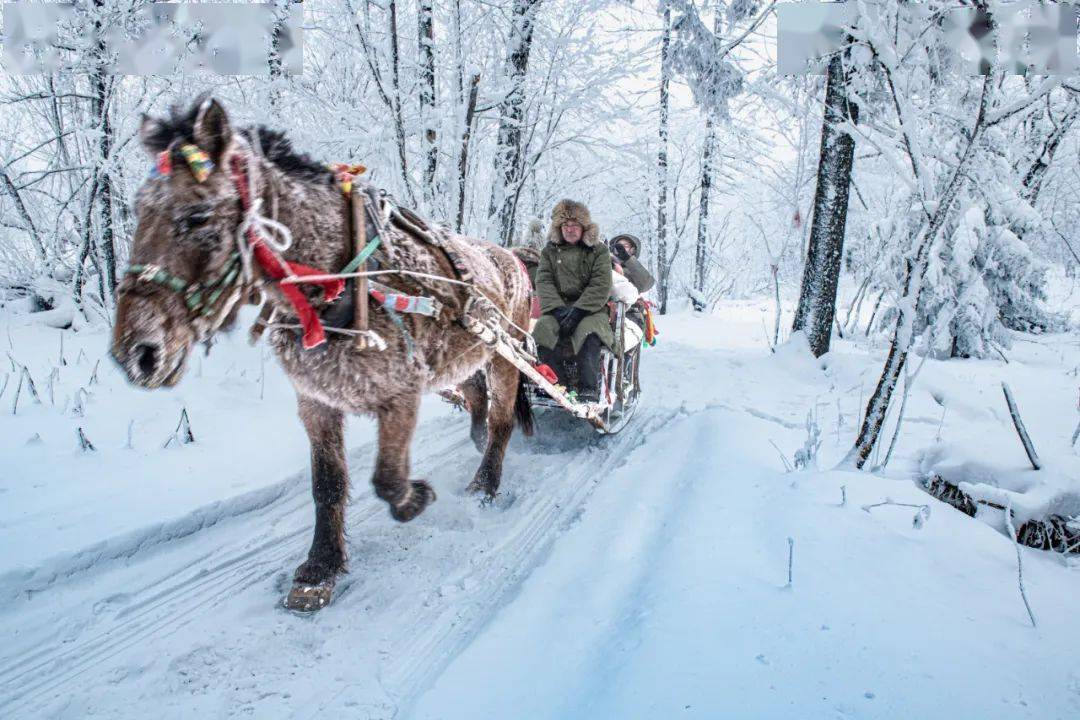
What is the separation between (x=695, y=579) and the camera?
2383 mm

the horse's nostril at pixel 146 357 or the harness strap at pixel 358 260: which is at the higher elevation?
the harness strap at pixel 358 260

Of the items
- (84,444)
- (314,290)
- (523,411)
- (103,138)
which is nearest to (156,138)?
(314,290)

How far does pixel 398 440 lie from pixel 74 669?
1429 millimetres

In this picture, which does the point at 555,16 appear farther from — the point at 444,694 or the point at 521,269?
the point at 444,694

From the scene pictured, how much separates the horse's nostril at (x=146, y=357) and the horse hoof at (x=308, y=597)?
1.26m

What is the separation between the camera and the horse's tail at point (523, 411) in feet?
14.3

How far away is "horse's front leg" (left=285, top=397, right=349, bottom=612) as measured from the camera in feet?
8.50

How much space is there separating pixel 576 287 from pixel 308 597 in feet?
10.6

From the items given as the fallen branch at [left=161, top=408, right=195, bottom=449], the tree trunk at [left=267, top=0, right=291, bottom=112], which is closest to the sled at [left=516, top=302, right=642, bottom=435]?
the fallen branch at [left=161, top=408, right=195, bottom=449]

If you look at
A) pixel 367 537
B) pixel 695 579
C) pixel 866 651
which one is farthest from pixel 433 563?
pixel 866 651

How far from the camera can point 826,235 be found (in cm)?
776

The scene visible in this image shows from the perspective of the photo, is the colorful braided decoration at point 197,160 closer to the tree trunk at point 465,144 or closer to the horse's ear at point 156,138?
the horse's ear at point 156,138

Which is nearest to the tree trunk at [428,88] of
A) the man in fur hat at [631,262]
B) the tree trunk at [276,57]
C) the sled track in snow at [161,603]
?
the tree trunk at [276,57]

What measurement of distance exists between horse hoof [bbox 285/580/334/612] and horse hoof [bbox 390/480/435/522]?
433 mm
